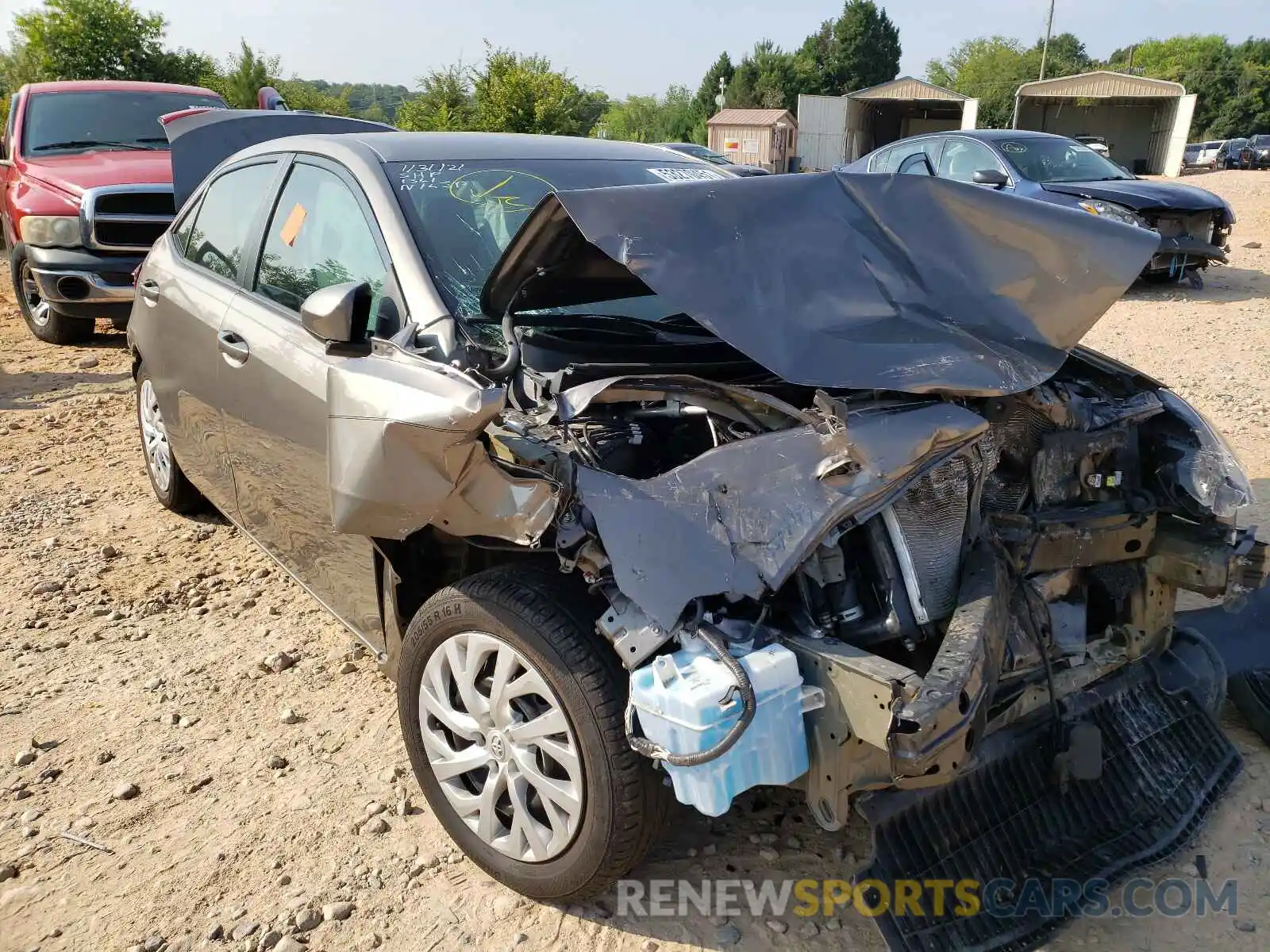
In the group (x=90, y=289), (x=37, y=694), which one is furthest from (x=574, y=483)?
(x=90, y=289)

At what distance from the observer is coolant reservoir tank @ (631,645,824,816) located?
1947mm

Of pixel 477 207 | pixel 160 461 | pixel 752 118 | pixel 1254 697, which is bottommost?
pixel 1254 697

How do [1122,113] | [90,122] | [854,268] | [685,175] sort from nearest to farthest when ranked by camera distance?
[854,268]
[685,175]
[90,122]
[1122,113]

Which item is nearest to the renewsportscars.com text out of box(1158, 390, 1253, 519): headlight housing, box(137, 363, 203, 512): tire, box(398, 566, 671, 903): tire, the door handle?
box(398, 566, 671, 903): tire

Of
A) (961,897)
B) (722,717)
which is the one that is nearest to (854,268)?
(722,717)

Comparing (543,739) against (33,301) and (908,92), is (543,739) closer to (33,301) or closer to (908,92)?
(33,301)

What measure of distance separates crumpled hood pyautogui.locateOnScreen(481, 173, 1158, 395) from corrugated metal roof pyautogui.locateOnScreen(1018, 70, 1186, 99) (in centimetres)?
4109

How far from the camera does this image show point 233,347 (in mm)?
3350

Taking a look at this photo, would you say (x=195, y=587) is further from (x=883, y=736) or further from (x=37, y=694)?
(x=883, y=736)

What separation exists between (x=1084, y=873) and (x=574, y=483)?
162 cm

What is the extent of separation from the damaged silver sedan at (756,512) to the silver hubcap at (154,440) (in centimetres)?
177

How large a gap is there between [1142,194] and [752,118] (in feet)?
103

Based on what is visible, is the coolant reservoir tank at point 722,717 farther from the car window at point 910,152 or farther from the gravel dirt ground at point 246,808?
the car window at point 910,152

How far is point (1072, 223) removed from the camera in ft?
8.77
